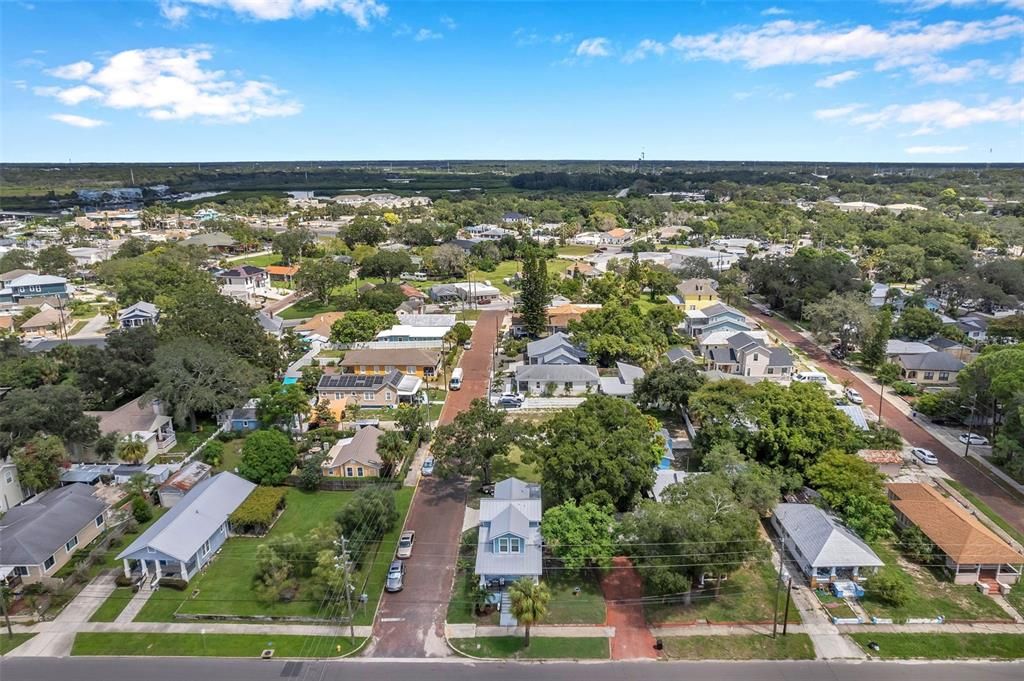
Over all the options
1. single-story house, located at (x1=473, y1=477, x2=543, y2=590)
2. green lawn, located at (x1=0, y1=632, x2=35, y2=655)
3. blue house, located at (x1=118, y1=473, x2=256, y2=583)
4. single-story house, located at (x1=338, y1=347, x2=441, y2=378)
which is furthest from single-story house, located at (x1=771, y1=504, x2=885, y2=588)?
single-story house, located at (x1=338, y1=347, x2=441, y2=378)

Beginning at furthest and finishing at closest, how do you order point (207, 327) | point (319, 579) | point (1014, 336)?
point (1014, 336)
point (207, 327)
point (319, 579)

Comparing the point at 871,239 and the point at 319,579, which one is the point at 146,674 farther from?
the point at 871,239

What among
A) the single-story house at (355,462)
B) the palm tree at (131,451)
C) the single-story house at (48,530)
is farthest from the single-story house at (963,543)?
the palm tree at (131,451)

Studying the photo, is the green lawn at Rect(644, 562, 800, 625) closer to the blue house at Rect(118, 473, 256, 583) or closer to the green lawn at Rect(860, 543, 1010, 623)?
the green lawn at Rect(860, 543, 1010, 623)

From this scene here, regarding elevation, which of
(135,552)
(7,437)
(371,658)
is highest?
(7,437)

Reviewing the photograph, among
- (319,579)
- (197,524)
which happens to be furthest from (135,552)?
(319,579)

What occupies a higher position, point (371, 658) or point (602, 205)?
point (602, 205)

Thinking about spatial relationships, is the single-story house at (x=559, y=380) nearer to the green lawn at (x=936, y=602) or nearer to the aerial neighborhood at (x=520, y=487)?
the aerial neighborhood at (x=520, y=487)
